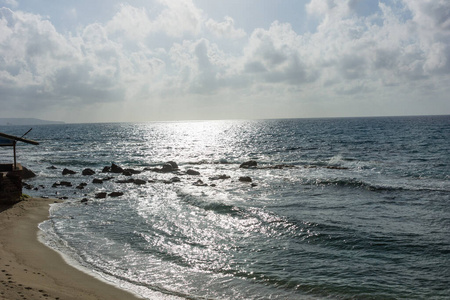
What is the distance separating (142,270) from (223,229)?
5896mm

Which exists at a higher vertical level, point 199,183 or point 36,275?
point 36,275

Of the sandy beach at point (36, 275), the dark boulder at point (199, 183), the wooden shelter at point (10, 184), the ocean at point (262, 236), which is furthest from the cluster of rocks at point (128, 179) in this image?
the sandy beach at point (36, 275)

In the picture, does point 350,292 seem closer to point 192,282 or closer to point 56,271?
point 192,282

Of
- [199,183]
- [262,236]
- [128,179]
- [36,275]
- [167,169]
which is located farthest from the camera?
[167,169]

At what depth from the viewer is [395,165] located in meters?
40.4

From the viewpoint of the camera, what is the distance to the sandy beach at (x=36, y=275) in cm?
951

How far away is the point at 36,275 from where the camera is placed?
11031 mm

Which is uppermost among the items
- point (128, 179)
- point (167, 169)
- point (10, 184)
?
point (10, 184)

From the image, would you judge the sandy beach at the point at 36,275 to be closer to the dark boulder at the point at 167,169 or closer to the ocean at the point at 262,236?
the ocean at the point at 262,236

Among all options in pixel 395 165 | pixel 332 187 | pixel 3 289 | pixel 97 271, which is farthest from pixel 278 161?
pixel 3 289

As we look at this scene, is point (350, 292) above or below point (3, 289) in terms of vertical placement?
below

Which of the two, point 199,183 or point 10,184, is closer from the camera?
point 10,184

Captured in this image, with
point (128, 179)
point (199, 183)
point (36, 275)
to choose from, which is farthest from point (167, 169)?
point (36, 275)

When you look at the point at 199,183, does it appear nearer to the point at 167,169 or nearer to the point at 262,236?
the point at 167,169
